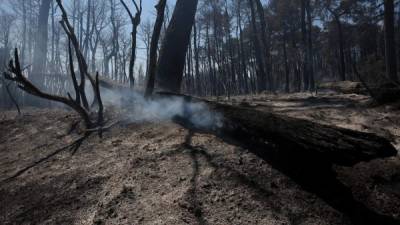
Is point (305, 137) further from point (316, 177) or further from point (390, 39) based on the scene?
point (390, 39)

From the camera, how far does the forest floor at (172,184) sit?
7.51ft

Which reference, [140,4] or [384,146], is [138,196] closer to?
[384,146]

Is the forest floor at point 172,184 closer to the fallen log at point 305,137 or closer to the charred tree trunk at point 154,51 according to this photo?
the fallen log at point 305,137

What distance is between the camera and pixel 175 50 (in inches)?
241

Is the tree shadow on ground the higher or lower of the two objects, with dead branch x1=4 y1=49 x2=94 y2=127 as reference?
lower

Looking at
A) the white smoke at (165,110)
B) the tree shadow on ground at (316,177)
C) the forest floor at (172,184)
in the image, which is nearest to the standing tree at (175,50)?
the white smoke at (165,110)

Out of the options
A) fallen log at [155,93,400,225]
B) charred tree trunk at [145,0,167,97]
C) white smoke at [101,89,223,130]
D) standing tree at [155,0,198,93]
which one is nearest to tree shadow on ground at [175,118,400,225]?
fallen log at [155,93,400,225]

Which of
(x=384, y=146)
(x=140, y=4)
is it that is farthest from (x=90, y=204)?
(x=140, y=4)

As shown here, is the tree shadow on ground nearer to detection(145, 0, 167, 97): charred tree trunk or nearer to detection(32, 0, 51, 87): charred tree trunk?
detection(145, 0, 167, 97): charred tree trunk

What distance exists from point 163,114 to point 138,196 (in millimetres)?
2065

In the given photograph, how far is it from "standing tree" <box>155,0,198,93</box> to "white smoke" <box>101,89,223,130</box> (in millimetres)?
779

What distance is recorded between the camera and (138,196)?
2.59 m

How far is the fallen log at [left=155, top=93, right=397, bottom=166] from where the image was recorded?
7.39 ft

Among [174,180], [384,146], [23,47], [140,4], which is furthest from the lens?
[23,47]
